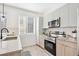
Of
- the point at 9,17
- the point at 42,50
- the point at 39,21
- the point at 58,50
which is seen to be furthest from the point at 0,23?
the point at 58,50

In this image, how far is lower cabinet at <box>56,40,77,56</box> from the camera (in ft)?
4.34

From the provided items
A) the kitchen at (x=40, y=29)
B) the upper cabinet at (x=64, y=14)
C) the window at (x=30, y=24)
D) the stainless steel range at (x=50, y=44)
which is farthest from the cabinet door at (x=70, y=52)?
the window at (x=30, y=24)

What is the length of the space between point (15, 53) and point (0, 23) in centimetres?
49

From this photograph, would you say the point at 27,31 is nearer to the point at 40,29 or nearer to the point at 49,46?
the point at 40,29

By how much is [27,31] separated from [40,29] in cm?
22

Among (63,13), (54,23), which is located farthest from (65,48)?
(63,13)

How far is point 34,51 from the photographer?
1.38m

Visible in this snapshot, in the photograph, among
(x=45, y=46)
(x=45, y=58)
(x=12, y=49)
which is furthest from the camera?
(x=45, y=46)

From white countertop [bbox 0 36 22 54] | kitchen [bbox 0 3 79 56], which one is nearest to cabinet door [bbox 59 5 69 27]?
kitchen [bbox 0 3 79 56]

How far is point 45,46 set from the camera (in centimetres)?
153

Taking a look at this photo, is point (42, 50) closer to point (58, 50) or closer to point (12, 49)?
point (58, 50)

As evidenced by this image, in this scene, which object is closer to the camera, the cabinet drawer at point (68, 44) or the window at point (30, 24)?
the cabinet drawer at point (68, 44)

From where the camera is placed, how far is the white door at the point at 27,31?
1.43 meters

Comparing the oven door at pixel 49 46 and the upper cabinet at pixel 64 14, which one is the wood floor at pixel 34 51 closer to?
the oven door at pixel 49 46
